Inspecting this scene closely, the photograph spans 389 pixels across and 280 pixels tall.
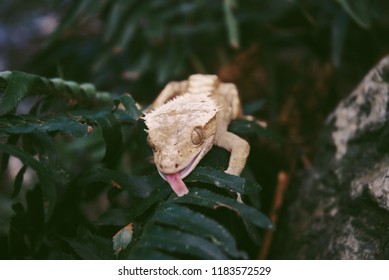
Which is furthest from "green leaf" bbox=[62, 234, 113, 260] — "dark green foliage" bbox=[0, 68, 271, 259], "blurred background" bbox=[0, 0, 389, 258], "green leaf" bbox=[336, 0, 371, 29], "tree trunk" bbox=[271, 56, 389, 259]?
"green leaf" bbox=[336, 0, 371, 29]

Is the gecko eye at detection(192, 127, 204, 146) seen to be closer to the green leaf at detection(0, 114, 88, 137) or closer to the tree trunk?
the green leaf at detection(0, 114, 88, 137)

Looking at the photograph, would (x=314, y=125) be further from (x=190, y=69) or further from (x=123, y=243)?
(x=123, y=243)

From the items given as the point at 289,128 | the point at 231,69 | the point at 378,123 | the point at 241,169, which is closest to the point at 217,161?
the point at 241,169

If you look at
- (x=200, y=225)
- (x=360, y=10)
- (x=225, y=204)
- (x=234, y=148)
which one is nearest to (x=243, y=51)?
(x=360, y=10)

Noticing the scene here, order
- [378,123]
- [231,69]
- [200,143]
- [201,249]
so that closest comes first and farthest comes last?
[201,249], [200,143], [378,123], [231,69]

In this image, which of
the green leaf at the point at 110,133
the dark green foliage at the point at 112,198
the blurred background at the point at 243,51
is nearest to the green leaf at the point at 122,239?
the dark green foliage at the point at 112,198
